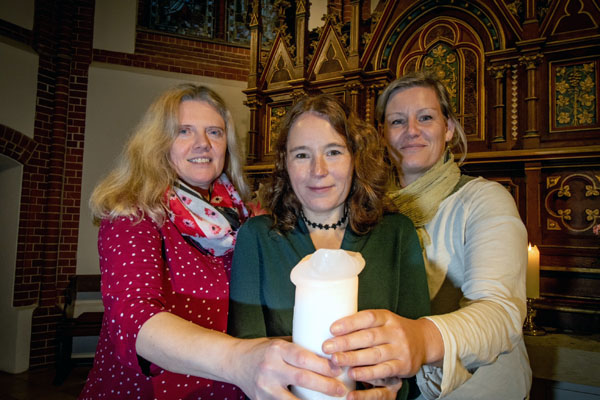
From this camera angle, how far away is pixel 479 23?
145 inches

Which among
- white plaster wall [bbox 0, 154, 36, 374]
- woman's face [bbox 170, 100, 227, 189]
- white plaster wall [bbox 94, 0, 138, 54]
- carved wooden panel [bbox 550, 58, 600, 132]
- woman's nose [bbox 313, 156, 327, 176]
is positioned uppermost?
white plaster wall [bbox 94, 0, 138, 54]

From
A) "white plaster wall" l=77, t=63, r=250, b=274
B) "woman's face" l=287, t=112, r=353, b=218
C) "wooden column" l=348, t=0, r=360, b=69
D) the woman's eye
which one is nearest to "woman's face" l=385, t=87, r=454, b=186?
"woman's face" l=287, t=112, r=353, b=218

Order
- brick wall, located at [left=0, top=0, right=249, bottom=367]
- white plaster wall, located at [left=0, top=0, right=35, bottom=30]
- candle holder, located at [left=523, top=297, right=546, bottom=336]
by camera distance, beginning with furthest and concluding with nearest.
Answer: brick wall, located at [left=0, top=0, right=249, bottom=367] → white plaster wall, located at [left=0, top=0, right=35, bottom=30] → candle holder, located at [left=523, top=297, right=546, bottom=336]

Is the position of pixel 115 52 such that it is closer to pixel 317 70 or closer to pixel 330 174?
pixel 317 70

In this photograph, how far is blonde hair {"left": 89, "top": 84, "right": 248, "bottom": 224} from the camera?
137 cm

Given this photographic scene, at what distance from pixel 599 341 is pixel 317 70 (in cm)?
348

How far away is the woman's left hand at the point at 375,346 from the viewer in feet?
2.35

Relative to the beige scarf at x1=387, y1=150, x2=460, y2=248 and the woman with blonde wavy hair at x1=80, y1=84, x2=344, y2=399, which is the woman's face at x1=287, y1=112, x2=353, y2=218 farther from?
the woman with blonde wavy hair at x1=80, y1=84, x2=344, y2=399

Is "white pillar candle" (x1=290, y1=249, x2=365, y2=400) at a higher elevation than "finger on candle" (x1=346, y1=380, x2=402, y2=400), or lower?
higher

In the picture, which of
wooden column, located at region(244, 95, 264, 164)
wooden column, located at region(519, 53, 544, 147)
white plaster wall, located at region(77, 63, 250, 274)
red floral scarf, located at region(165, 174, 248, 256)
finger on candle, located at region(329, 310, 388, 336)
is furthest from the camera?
white plaster wall, located at region(77, 63, 250, 274)

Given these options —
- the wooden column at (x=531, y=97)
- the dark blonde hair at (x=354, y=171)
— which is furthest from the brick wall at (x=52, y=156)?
Answer: the wooden column at (x=531, y=97)

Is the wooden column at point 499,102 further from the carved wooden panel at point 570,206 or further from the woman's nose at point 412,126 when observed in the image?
the woman's nose at point 412,126

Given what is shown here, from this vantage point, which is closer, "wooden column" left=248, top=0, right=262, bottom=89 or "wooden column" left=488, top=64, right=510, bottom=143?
"wooden column" left=488, top=64, right=510, bottom=143

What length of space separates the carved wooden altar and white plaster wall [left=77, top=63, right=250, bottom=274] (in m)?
2.07
